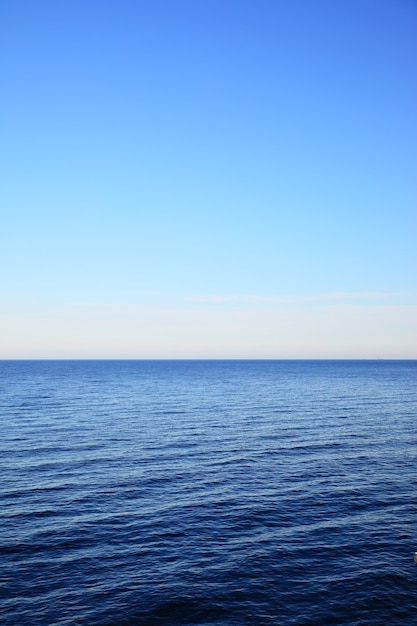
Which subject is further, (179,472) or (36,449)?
(36,449)

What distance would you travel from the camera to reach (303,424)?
223ft

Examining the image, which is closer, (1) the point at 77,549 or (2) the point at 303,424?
(1) the point at 77,549

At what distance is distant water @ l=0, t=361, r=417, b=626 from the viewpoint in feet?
72.3

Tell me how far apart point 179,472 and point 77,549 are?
16.0 m

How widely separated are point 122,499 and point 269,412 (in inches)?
1955

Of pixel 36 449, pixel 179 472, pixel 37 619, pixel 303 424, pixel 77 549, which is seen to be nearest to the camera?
pixel 37 619

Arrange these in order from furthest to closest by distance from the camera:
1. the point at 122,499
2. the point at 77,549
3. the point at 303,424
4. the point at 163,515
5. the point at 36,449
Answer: the point at 303,424
the point at 36,449
the point at 122,499
the point at 163,515
the point at 77,549

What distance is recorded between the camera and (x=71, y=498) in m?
35.6

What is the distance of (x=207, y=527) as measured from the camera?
100 ft

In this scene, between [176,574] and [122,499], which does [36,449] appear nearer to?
[122,499]

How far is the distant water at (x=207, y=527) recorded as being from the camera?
22.0 metres

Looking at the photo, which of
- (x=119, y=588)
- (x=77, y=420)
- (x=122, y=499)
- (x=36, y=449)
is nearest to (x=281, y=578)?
(x=119, y=588)

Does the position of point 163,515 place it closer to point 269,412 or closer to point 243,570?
point 243,570

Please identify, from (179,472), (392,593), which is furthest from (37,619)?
(179,472)
